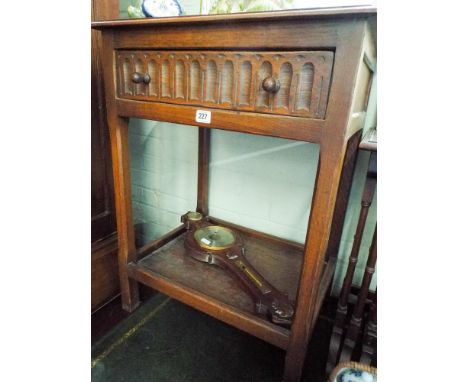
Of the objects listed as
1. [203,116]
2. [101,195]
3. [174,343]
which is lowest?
[174,343]

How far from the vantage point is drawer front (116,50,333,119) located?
0.56m

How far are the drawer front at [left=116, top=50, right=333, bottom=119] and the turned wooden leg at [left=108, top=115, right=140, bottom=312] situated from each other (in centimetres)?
12

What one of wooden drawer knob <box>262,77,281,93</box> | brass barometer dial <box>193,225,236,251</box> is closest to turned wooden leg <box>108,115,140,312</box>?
brass barometer dial <box>193,225,236,251</box>

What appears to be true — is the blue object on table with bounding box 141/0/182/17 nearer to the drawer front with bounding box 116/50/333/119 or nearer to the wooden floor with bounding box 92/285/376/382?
the drawer front with bounding box 116/50/333/119

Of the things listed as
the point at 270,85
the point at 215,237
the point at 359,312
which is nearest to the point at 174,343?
the point at 215,237

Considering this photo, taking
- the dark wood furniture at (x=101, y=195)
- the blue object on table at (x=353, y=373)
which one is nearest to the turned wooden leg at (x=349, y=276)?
the blue object on table at (x=353, y=373)

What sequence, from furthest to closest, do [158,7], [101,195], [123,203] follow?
[101,195] < [123,203] < [158,7]

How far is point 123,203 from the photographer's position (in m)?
0.94

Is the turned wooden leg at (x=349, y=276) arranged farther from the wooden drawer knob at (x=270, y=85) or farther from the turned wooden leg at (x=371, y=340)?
the wooden drawer knob at (x=270, y=85)

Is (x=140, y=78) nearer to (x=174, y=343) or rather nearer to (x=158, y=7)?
(x=158, y=7)

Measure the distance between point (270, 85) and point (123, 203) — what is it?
2.01 feet

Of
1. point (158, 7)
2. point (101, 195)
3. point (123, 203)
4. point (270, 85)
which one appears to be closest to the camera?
point (270, 85)
